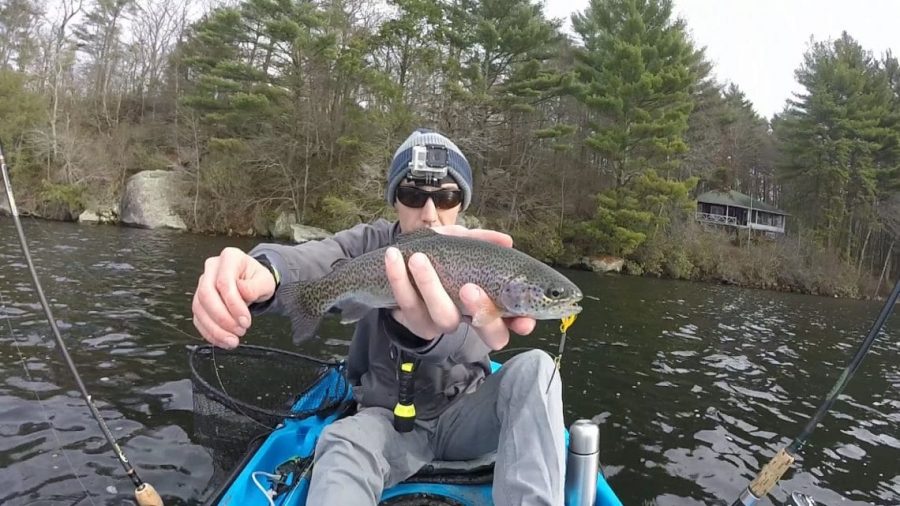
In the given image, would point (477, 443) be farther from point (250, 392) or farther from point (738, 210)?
point (738, 210)

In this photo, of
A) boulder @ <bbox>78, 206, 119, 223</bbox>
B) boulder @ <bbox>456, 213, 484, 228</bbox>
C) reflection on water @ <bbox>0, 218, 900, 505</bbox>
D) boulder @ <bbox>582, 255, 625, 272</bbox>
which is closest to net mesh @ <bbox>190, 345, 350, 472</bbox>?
reflection on water @ <bbox>0, 218, 900, 505</bbox>

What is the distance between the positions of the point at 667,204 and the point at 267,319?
26111 mm

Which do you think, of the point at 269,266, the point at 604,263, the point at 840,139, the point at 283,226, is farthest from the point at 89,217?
the point at 840,139

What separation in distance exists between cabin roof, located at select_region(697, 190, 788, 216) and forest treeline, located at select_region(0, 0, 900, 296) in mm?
8106

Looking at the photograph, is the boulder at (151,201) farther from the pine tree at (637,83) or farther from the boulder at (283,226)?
the pine tree at (637,83)

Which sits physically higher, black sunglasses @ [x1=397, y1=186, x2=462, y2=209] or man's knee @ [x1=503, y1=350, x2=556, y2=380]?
black sunglasses @ [x1=397, y1=186, x2=462, y2=209]

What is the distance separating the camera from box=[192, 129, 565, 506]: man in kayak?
210 cm

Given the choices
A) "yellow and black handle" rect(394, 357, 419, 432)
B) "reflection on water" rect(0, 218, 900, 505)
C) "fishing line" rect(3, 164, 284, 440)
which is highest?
→ "yellow and black handle" rect(394, 357, 419, 432)

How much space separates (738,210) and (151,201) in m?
42.4

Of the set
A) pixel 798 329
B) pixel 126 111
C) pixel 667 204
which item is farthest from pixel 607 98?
pixel 126 111

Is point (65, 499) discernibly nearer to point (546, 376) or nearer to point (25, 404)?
point (25, 404)

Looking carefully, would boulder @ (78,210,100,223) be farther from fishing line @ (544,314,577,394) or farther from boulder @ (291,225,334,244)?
fishing line @ (544,314,577,394)

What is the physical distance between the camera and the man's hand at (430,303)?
2076 mm

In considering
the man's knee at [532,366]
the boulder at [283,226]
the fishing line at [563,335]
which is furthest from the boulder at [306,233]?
the fishing line at [563,335]
